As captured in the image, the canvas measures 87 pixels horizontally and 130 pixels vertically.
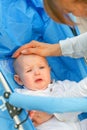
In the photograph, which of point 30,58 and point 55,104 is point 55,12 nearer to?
point 55,104

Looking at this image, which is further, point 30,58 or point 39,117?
point 30,58

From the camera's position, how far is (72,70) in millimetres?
1923

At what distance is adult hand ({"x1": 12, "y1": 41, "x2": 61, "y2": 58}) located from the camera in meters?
1.78

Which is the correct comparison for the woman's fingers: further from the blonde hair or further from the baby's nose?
the blonde hair

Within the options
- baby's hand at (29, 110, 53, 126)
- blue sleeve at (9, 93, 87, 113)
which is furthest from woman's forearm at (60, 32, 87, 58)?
blue sleeve at (9, 93, 87, 113)

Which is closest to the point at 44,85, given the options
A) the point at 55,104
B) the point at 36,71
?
the point at 36,71

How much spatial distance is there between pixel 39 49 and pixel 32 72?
125mm

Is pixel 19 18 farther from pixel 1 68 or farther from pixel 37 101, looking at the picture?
pixel 37 101

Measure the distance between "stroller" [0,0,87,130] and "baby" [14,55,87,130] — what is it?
0.06m

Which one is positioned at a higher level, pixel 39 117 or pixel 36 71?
pixel 36 71

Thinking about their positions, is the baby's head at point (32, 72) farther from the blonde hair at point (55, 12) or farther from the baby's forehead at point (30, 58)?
the blonde hair at point (55, 12)

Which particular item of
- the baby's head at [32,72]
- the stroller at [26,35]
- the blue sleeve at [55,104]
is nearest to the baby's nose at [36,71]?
the baby's head at [32,72]

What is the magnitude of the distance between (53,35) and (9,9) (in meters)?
0.27

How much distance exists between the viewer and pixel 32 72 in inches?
70.0
